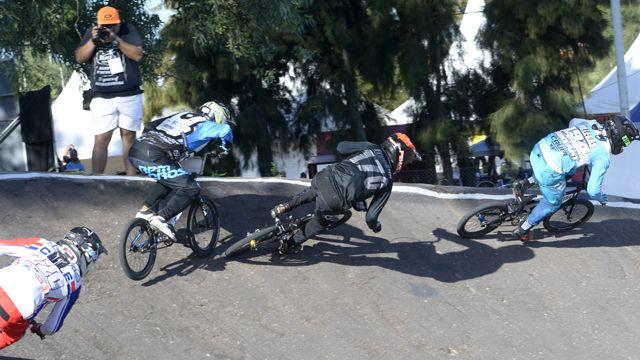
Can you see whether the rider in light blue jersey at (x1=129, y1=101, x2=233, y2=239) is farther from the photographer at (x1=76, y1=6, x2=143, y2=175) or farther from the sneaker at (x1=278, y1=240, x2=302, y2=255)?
the photographer at (x1=76, y1=6, x2=143, y2=175)

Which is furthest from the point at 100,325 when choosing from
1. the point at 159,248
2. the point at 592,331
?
the point at 592,331

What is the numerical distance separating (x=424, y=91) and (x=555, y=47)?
9.28 ft

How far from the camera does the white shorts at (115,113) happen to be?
9.10m

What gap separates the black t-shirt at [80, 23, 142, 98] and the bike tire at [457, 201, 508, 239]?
4.25 m

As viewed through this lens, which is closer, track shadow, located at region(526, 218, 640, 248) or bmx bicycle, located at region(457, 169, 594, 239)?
bmx bicycle, located at region(457, 169, 594, 239)

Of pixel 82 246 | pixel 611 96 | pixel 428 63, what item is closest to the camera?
pixel 82 246

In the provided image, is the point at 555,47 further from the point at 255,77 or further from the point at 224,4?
the point at 224,4

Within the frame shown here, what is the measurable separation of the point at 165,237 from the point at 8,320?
2817mm

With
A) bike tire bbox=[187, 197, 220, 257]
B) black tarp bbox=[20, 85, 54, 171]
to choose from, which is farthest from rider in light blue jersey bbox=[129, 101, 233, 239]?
black tarp bbox=[20, 85, 54, 171]

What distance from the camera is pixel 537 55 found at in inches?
595

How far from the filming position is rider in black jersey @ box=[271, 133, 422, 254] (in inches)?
305

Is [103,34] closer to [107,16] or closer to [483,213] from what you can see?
[107,16]

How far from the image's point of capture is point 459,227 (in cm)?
926

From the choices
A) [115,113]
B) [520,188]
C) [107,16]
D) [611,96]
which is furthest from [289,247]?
[611,96]
